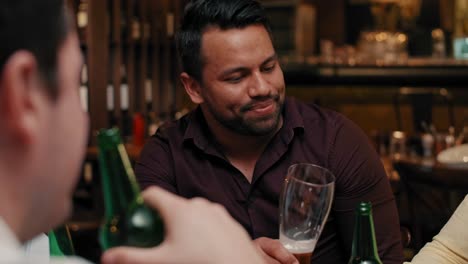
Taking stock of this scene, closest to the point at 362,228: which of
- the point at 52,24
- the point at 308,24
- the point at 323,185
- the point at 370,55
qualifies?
the point at 323,185

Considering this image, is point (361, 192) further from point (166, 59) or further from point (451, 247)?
point (166, 59)

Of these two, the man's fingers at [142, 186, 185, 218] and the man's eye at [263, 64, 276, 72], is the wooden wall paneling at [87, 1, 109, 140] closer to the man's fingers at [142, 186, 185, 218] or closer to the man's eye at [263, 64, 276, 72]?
the man's eye at [263, 64, 276, 72]

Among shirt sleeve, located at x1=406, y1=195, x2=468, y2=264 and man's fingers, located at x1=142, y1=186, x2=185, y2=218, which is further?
shirt sleeve, located at x1=406, y1=195, x2=468, y2=264

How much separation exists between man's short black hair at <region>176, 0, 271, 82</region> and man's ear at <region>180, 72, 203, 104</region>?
0.02m

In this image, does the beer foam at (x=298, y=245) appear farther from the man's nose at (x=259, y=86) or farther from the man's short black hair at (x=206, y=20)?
the man's short black hair at (x=206, y=20)

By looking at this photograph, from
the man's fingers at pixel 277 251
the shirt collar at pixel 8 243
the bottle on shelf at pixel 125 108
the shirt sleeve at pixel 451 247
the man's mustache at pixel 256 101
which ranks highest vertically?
the shirt collar at pixel 8 243

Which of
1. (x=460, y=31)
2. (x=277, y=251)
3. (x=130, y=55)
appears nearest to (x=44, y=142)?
(x=277, y=251)

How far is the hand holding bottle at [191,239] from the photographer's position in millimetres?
580

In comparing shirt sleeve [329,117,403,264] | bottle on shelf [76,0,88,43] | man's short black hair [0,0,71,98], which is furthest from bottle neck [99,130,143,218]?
bottle on shelf [76,0,88,43]

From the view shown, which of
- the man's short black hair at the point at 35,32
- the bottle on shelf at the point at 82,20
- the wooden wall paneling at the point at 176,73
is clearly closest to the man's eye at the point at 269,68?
the man's short black hair at the point at 35,32

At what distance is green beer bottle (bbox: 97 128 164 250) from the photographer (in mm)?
662

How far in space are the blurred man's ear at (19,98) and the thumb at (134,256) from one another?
130mm

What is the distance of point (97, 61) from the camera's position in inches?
228

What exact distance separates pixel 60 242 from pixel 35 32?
1.99ft
